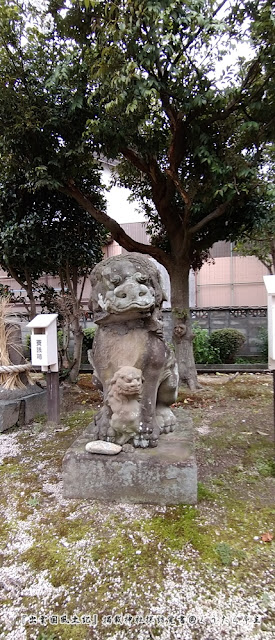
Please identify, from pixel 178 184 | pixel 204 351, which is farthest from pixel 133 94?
pixel 204 351

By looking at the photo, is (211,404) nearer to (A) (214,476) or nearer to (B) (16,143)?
(A) (214,476)

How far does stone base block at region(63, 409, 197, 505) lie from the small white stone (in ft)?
0.08

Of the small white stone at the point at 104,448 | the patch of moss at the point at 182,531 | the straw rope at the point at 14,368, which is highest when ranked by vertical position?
the straw rope at the point at 14,368

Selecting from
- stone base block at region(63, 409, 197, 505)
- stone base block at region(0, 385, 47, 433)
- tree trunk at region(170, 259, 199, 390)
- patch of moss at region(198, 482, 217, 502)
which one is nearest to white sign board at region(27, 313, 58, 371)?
stone base block at region(0, 385, 47, 433)

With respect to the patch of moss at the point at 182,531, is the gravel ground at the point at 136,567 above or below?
below

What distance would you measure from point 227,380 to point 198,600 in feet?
15.5

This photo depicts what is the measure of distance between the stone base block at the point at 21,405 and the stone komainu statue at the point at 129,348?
1.55m

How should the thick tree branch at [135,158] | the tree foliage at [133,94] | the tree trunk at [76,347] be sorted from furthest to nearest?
1. the tree trunk at [76,347]
2. the thick tree branch at [135,158]
3. the tree foliage at [133,94]

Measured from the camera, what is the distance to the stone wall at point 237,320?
796cm

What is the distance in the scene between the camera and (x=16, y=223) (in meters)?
4.19

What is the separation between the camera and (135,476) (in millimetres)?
1936

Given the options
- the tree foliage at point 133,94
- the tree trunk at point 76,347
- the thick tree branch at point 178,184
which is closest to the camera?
the tree foliage at point 133,94

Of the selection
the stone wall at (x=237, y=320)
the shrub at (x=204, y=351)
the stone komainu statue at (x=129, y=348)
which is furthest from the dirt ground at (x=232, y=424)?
the stone wall at (x=237, y=320)

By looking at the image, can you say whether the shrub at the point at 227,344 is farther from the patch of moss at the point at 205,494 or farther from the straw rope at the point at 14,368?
the patch of moss at the point at 205,494
